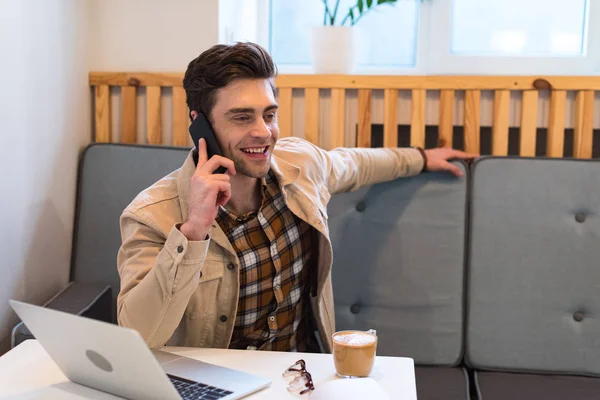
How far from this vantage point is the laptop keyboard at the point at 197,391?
3.89 feet

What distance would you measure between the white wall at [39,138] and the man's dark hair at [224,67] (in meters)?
0.59

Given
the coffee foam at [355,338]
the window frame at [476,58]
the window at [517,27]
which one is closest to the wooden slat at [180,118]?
the window frame at [476,58]

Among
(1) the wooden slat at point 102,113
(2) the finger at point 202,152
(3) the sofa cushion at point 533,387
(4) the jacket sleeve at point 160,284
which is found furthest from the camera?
(1) the wooden slat at point 102,113

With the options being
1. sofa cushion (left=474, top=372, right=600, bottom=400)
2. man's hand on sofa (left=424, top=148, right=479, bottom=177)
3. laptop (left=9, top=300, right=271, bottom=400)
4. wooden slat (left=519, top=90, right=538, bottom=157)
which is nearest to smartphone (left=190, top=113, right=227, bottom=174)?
laptop (left=9, top=300, right=271, bottom=400)

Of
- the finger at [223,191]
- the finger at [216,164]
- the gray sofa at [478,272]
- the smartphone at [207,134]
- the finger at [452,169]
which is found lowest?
→ the gray sofa at [478,272]

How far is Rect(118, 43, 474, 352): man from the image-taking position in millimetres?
1446

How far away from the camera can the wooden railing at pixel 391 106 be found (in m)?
2.30

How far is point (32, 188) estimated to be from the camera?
213 cm

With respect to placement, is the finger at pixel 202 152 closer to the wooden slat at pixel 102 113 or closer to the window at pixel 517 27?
the wooden slat at pixel 102 113

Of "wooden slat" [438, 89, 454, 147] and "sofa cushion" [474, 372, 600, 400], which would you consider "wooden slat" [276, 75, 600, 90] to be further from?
"sofa cushion" [474, 372, 600, 400]

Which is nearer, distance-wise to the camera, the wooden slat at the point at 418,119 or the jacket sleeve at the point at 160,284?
the jacket sleeve at the point at 160,284

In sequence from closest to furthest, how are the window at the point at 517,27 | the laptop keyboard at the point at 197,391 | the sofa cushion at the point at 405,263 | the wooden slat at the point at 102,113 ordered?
the laptop keyboard at the point at 197,391, the sofa cushion at the point at 405,263, the wooden slat at the point at 102,113, the window at the point at 517,27

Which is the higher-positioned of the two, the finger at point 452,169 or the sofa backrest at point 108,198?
the finger at point 452,169

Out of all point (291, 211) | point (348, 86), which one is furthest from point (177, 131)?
point (291, 211)
